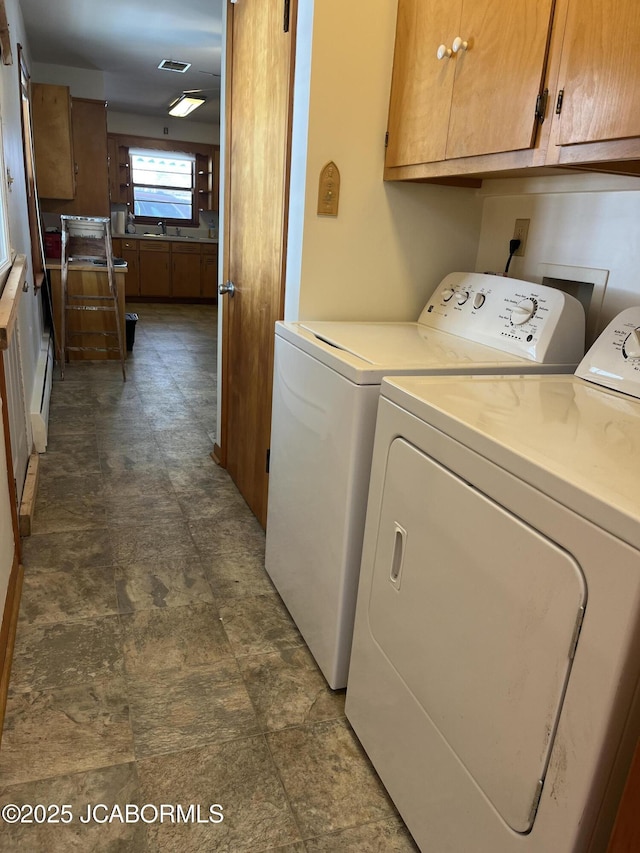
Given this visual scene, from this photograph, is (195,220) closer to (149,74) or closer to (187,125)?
(187,125)

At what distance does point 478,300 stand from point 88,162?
202 inches

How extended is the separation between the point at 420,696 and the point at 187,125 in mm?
8941

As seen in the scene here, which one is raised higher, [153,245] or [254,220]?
[254,220]

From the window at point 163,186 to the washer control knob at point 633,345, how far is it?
27.5ft

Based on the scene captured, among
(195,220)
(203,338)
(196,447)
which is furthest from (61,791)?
(195,220)

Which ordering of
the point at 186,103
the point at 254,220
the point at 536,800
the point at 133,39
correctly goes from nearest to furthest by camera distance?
the point at 536,800
the point at 254,220
the point at 133,39
the point at 186,103

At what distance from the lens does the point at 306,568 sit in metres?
1.79

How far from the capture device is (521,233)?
1979 millimetres

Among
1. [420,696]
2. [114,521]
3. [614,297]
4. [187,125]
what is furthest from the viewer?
[187,125]

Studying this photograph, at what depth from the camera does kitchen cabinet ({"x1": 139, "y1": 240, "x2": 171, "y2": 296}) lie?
8.12 metres

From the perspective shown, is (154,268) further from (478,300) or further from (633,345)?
(633,345)

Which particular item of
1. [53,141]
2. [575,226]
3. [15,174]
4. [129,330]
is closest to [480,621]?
[575,226]

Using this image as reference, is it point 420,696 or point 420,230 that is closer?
point 420,696

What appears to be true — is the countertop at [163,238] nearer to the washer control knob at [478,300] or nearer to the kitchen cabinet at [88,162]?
the kitchen cabinet at [88,162]
